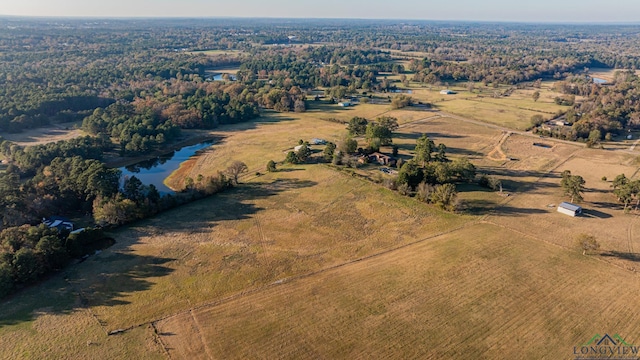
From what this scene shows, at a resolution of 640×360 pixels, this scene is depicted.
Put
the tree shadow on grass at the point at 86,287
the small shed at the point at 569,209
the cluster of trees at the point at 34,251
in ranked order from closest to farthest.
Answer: the tree shadow on grass at the point at 86,287
the cluster of trees at the point at 34,251
the small shed at the point at 569,209

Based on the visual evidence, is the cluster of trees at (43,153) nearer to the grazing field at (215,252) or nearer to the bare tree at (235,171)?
the bare tree at (235,171)

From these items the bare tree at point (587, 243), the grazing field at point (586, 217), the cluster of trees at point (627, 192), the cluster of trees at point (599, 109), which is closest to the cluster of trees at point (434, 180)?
the grazing field at point (586, 217)

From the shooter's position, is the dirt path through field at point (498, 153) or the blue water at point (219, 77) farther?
the blue water at point (219, 77)

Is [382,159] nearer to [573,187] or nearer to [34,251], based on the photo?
[573,187]

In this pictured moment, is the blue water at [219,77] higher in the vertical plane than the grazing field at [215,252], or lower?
higher

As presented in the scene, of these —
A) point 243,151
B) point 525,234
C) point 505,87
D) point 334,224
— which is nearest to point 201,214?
point 334,224

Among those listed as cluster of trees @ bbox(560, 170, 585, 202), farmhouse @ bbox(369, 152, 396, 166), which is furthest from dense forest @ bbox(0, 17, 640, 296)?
cluster of trees @ bbox(560, 170, 585, 202)

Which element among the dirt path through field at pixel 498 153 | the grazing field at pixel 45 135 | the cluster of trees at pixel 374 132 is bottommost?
the dirt path through field at pixel 498 153

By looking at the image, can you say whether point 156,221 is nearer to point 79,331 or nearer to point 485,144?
point 79,331
